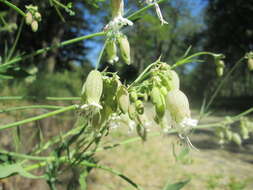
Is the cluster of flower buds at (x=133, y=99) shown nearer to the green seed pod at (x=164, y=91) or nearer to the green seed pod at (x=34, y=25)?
the green seed pod at (x=164, y=91)

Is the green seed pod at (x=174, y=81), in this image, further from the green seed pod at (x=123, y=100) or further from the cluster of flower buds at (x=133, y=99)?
the green seed pod at (x=123, y=100)

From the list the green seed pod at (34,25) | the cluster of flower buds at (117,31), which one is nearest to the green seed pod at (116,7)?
the cluster of flower buds at (117,31)

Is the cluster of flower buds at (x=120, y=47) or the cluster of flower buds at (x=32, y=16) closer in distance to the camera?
the cluster of flower buds at (x=120, y=47)

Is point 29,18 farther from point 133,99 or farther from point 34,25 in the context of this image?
A: point 133,99

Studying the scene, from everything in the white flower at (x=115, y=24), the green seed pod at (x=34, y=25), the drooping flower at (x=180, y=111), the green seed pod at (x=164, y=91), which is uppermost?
the green seed pod at (x=34, y=25)

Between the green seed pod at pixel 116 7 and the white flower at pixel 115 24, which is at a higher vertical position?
the green seed pod at pixel 116 7

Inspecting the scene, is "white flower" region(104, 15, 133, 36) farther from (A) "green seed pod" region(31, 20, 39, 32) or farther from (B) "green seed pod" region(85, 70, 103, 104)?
(A) "green seed pod" region(31, 20, 39, 32)
